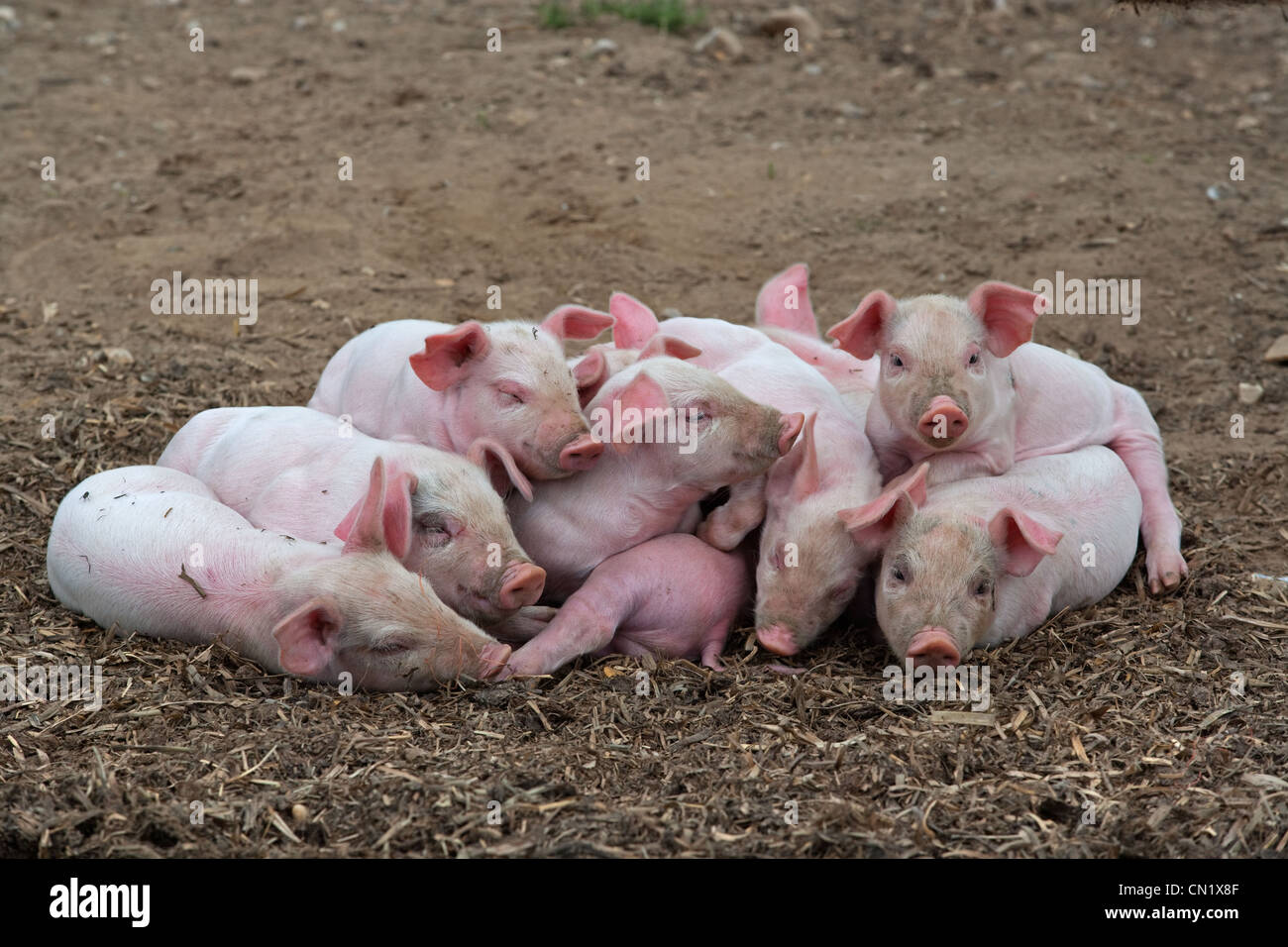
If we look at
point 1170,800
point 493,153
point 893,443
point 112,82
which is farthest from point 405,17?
point 1170,800

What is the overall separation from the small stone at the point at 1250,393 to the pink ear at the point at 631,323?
2.79 m

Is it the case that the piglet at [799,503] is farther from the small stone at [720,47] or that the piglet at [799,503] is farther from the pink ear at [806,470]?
the small stone at [720,47]

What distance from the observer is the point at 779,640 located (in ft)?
Answer: 13.7

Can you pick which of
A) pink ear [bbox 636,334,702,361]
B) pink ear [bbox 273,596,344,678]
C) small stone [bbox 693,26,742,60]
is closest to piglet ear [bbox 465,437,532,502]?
pink ear [bbox 636,334,702,361]

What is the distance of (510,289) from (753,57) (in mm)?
4121

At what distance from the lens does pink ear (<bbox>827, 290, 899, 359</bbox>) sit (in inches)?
177

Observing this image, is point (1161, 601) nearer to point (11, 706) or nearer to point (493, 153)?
point (11, 706)

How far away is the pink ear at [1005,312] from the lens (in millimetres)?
4418

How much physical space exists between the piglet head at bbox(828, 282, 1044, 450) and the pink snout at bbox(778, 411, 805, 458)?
38 cm

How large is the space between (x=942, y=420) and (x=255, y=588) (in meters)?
2.15

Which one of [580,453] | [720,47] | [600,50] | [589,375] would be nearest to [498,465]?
[580,453]

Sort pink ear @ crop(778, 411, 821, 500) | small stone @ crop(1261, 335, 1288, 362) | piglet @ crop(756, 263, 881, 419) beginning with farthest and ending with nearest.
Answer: small stone @ crop(1261, 335, 1288, 362) < piglet @ crop(756, 263, 881, 419) < pink ear @ crop(778, 411, 821, 500)

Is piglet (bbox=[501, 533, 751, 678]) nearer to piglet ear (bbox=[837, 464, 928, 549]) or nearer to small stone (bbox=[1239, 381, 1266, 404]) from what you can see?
piglet ear (bbox=[837, 464, 928, 549])

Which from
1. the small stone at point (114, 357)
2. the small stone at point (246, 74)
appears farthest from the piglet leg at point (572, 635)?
the small stone at point (246, 74)
